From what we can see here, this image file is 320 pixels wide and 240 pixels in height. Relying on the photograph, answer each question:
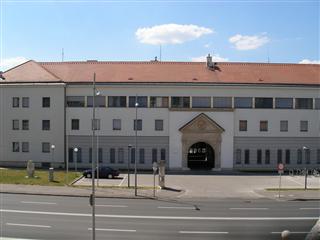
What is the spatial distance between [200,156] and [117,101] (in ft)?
46.7

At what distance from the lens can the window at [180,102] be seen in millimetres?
56219

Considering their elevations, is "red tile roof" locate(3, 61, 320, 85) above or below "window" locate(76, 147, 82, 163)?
above

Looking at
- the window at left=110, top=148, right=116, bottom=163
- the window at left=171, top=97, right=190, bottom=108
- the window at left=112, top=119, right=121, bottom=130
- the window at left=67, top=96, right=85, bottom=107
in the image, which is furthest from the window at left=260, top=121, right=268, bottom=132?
the window at left=67, top=96, right=85, bottom=107

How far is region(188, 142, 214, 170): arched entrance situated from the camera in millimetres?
59438

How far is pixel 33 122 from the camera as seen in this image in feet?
187

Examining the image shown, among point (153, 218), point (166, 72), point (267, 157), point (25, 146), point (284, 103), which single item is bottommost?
point (153, 218)

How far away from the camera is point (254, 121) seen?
56.6m

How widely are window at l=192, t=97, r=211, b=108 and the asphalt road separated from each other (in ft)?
73.6

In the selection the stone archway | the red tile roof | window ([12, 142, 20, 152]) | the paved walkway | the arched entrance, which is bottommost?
the paved walkway

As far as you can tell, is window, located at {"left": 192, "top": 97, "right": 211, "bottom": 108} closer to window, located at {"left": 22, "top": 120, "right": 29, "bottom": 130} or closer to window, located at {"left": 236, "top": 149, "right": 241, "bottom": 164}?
window, located at {"left": 236, "top": 149, "right": 241, "bottom": 164}

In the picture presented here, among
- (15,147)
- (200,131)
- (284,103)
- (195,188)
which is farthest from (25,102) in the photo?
(284,103)

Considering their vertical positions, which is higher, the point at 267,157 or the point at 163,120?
the point at 163,120

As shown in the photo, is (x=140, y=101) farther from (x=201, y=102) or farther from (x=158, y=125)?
(x=201, y=102)

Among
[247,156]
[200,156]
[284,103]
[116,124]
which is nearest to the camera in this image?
[116,124]
